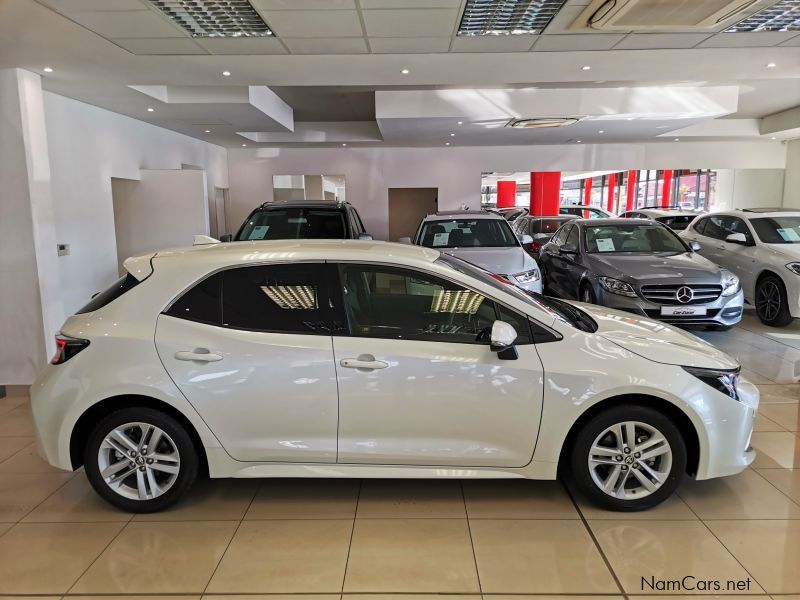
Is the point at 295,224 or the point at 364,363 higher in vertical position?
the point at 295,224

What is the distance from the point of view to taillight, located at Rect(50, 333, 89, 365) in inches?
118

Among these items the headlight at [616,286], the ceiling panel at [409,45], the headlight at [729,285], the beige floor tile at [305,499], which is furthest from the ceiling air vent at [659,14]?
the beige floor tile at [305,499]

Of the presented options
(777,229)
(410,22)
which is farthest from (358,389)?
(777,229)

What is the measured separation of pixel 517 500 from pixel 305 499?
1.24m

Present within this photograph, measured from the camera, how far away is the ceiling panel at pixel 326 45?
5.00 meters

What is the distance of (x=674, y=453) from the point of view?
2.97m

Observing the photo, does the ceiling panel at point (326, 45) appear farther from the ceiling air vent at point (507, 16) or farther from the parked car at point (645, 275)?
the parked car at point (645, 275)

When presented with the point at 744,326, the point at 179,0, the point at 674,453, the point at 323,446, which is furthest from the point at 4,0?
the point at 744,326

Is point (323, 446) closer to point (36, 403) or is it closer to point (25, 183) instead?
point (36, 403)

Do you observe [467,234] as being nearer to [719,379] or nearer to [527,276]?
[527,276]

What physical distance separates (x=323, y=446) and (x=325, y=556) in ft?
1.77

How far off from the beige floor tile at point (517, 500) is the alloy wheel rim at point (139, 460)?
1696 mm

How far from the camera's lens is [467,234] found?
7.72 m

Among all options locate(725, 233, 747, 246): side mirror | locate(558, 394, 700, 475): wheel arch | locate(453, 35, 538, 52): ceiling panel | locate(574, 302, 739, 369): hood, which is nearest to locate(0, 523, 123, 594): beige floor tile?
locate(558, 394, 700, 475): wheel arch
